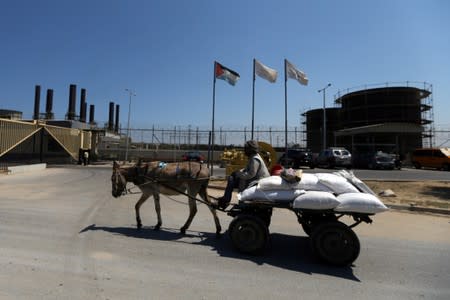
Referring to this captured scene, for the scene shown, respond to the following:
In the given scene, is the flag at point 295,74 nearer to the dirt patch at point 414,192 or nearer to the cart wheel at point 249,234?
the dirt patch at point 414,192

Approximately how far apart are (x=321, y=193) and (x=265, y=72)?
1669 cm

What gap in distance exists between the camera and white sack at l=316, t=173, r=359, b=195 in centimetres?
585

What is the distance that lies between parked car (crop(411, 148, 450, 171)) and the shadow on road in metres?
31.4

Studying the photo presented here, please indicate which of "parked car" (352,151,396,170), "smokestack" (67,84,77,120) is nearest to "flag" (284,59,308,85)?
"parked car" (352,151,396,170)

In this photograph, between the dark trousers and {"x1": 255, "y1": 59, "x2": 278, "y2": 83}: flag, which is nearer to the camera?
the dark trousers

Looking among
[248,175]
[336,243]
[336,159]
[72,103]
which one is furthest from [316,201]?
[72,103]

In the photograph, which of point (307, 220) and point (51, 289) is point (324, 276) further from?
point (51, 289)

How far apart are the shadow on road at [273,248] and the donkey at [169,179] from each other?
284 millimetres

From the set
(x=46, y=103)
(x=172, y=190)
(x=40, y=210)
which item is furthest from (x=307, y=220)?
(x=46, y=103)

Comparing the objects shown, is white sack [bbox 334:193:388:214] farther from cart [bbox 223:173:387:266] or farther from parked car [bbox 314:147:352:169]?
parked car [bbox 314:147:352:169]

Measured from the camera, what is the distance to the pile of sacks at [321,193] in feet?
18.0

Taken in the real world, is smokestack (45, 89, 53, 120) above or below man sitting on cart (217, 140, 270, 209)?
above

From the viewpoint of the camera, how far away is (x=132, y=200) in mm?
12703

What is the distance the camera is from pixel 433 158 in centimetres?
3372
